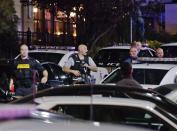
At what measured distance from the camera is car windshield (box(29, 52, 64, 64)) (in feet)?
56.0

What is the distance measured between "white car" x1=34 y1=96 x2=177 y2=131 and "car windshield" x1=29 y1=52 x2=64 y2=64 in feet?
36.9

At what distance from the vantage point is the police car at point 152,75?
39.1 feet

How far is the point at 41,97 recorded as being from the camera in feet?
20.1

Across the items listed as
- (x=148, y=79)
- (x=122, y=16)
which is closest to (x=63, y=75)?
(x=148, y=79)

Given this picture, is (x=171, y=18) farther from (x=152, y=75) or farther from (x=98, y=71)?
(x=152, y=75)

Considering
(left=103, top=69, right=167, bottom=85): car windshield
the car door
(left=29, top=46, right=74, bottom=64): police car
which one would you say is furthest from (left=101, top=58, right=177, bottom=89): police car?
the car door

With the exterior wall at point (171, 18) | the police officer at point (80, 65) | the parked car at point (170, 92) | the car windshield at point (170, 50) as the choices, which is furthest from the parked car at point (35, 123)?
the exterior wall at point (171, 18)

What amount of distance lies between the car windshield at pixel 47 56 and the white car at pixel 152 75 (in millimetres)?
5026

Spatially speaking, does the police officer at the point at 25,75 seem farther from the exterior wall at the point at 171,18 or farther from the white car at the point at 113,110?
the exterior wall at the point at 171,18

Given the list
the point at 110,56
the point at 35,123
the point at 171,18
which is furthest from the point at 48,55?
the point at 171,18

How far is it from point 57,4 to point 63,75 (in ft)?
39.4

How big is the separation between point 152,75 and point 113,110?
6485mm

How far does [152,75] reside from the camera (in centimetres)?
1212

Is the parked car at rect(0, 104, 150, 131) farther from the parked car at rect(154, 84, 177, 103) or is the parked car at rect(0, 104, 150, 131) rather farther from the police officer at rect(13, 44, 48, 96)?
the police officer at rect(13, 44, 48, 96)
